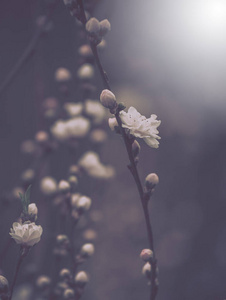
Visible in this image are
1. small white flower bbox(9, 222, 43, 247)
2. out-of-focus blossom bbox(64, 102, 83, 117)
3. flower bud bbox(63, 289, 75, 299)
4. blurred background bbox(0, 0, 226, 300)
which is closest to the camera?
small white flower bbox(9, 222, 43, 247)

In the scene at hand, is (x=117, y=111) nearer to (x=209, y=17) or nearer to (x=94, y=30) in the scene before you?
(x=94, y=30)

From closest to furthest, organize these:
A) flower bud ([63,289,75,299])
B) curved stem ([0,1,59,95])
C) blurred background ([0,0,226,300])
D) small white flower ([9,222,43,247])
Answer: small white flower ([9,222,43,247]) < flower bud ([63,289,75,299]) < curved stem ([0,1,59,95]) < blurred background ([0,0,226,300])

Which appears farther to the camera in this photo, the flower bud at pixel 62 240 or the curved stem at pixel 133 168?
the flower bud at pixel 62 240

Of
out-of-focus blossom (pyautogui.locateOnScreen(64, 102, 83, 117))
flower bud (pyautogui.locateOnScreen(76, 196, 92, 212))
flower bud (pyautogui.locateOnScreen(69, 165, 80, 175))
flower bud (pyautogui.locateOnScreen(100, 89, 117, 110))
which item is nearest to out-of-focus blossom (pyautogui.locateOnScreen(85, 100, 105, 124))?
out-of-focus blossom (pyautogui.locateOnScreen(64, 102, 83, 117))

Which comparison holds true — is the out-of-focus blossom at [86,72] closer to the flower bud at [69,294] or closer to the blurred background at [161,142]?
the blurred background at [161,142]

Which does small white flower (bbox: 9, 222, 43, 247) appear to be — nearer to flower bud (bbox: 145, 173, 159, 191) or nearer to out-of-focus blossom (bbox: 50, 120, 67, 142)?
flower bud (bbox: 145, 173, 159, 191)

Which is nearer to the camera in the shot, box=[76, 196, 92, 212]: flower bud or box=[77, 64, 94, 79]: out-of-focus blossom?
box=[76, 196, 92, 212]: flower bud

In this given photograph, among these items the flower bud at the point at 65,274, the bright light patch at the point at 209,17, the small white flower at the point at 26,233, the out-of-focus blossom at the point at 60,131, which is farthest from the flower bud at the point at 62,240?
the bright light patch at the point at 209,17

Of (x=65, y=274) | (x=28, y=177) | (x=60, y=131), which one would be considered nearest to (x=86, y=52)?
(x=60, y=131)

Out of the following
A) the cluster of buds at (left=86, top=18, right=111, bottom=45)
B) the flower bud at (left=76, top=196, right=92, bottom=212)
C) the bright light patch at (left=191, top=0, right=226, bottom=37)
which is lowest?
the flower bud at (left=76, top=196, right=92, bottom=212)
